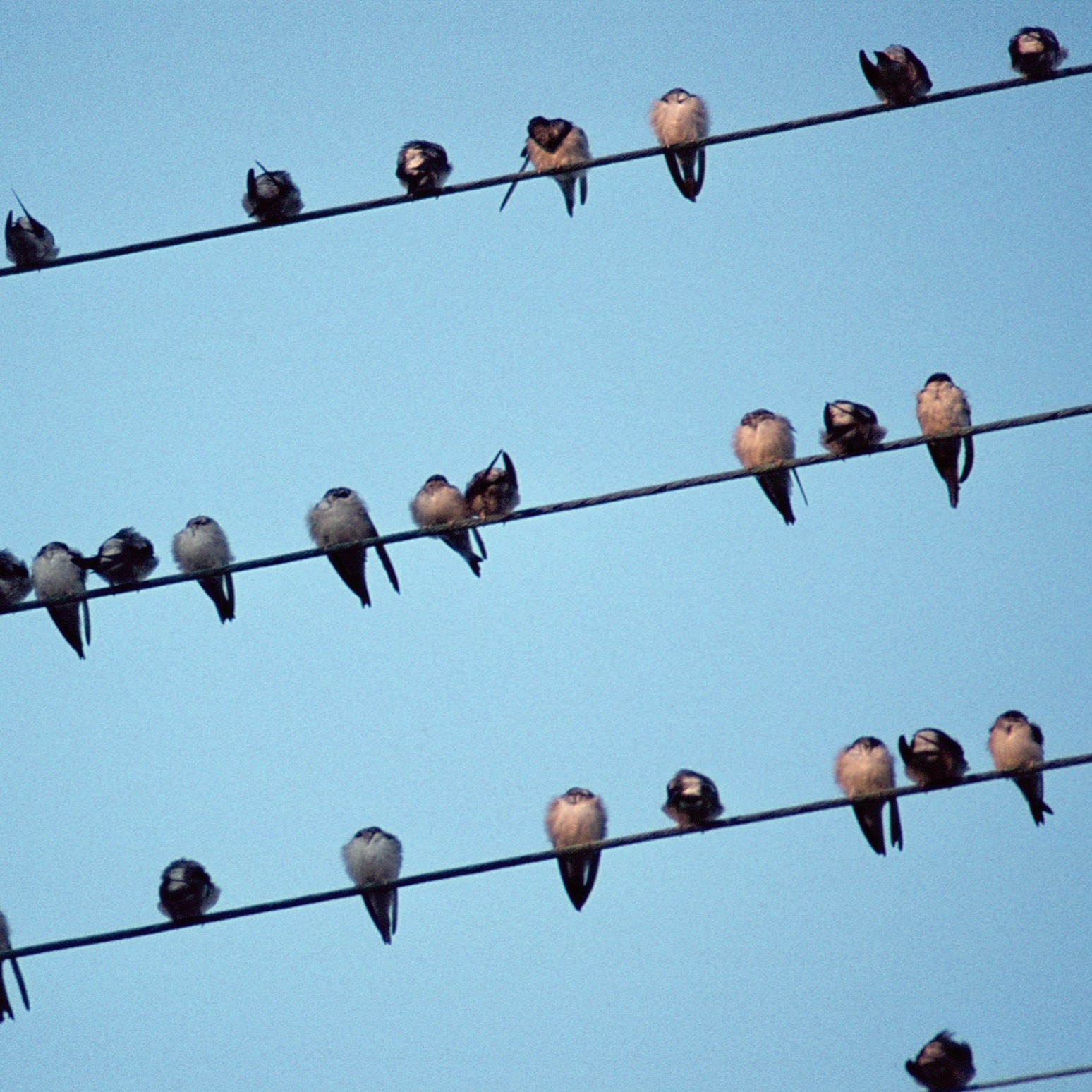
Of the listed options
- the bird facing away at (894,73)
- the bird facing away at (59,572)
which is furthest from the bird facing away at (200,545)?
the bird facing away at (894,73)

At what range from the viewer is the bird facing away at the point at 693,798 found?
9.64 m

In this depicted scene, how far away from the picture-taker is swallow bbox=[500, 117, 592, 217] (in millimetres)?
10164

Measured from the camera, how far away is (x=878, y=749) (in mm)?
9977

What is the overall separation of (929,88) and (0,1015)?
21.6 feet

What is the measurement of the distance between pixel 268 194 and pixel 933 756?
449 centimetres

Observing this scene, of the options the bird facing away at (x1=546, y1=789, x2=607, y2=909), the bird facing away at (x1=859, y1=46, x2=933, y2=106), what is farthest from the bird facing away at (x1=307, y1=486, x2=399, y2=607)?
the bird facing away at (x1=859, y1=46, x2=933, y2=106)

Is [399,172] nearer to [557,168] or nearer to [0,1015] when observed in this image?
[557,168]

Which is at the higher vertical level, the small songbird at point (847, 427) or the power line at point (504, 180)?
the power line at point (504, 180)

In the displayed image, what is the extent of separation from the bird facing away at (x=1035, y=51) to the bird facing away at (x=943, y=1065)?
506 cm

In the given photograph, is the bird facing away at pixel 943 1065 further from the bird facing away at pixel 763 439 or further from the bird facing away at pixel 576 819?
the bird facing away at pixel 763 439

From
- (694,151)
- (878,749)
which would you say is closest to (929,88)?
(694,151)

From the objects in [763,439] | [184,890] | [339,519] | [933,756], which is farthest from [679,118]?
[184,890]

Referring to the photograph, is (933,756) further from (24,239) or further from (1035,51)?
(24,239)

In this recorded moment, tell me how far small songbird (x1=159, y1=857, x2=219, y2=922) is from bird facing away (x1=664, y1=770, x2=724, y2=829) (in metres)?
2.47
